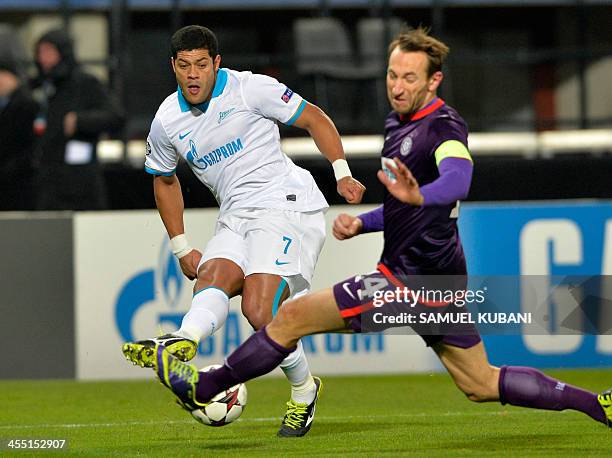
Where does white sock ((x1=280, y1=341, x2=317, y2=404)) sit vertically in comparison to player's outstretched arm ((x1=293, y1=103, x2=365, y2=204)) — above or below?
below

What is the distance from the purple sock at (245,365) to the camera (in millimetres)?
6477

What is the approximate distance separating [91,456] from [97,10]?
9622 millimetres

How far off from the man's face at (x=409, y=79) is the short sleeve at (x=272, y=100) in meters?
1.31

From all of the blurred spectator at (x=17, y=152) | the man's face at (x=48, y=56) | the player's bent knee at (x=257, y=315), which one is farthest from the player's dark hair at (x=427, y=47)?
the blurred spectator at (x=17, y=152)

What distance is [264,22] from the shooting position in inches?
677

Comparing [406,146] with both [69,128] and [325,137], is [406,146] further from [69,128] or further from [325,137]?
[69,128]

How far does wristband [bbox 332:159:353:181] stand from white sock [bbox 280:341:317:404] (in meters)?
0.90

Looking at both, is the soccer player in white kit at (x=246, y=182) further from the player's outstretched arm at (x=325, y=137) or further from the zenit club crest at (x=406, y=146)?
the zenit club crest at (x=406, y=146)

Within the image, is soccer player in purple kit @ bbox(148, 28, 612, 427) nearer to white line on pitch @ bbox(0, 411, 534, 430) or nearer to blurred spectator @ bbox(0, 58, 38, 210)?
white line on pitch @ bbox(0, 411, 534, 430)

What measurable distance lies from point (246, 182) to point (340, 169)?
0.60 meters

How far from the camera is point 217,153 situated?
768 centimetres

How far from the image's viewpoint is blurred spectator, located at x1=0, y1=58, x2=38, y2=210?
1265 centimetres

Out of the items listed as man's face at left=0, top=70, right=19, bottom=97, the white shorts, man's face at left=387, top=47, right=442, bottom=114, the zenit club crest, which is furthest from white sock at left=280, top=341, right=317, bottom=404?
man's face at left=0, top=70, right=19, bottom=97

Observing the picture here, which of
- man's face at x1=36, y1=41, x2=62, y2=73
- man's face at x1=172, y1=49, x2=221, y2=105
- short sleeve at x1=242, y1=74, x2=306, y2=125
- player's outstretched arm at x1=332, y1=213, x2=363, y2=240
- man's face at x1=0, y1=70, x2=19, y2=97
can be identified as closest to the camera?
player's outstretched arm at x1=332, y1=213, x2=363, y2=240
